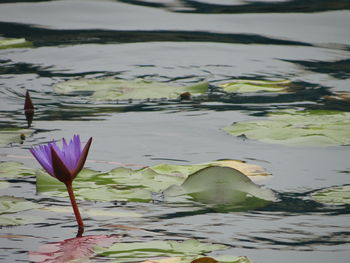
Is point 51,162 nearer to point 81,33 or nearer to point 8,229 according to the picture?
point 8,229

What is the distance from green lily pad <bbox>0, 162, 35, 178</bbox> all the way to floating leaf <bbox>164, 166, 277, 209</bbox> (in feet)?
1.24

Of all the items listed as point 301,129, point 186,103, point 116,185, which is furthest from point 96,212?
point 186,103

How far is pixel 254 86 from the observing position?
10.0 ft

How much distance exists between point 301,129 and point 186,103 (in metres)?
0.61

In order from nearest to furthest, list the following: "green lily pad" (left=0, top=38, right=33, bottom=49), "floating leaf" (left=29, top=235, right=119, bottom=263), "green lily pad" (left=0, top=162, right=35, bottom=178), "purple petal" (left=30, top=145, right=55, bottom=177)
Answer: "floating leaf" (left=29, top=235, right=119, bottom=263) < "purple petal" (left=30, top=145, right=55, bottom=177) < "green lily pad" (left=0, top=162, right=35, bottom=178) < "green lily pad" (left=0, top=38, right=33, bottom=49)

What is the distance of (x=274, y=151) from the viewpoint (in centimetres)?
224

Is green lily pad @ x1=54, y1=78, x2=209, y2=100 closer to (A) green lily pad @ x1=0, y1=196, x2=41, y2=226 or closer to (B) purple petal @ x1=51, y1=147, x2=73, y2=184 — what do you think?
(A) green lily pad @ x1=0, y1=196, x2=41, y2=226

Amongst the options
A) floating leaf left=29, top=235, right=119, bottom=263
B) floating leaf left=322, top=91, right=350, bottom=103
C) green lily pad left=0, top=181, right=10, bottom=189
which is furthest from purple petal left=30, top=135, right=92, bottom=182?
floating leaf left=322, top=91, right=350, bottom=103

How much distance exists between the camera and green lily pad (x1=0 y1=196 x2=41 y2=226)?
165 cm

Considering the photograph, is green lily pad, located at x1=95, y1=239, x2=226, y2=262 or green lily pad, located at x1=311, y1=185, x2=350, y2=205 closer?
green lily pad, located at x1=95, y1=239, x2=226, y2=262

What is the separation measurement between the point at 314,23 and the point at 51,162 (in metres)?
3.22

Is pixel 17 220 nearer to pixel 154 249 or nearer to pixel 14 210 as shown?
pixel 14 210

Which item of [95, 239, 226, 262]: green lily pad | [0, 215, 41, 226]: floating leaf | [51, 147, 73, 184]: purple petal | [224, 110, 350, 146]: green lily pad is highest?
[51, 147, 73, 184]: purple petal

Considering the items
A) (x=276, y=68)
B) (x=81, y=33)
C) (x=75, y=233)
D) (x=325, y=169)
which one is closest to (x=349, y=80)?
(x=276, y=68)
